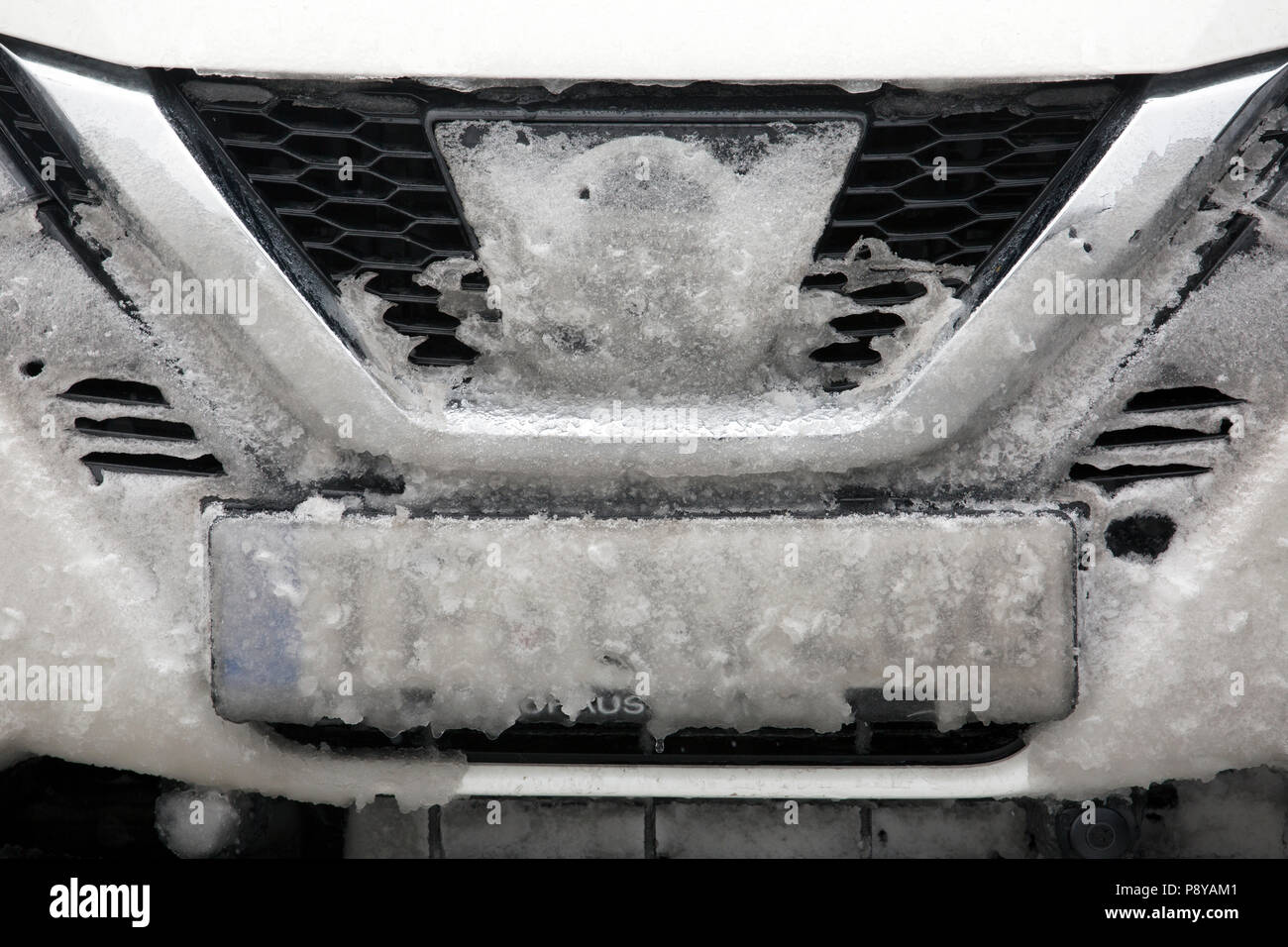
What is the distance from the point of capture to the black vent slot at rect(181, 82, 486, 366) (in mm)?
1420

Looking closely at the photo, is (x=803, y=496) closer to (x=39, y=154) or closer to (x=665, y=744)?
(x=665, y=744)

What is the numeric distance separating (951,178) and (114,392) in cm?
129

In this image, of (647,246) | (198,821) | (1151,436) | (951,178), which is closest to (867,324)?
(951,178)

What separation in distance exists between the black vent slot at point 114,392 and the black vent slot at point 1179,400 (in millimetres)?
1453

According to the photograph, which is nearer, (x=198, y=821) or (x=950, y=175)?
(x=950, y=175)

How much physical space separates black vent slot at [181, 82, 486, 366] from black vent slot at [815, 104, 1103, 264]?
57 centimetres

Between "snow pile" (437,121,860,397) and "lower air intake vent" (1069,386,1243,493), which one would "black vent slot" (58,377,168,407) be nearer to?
"snow pile" (437,121,860,397)

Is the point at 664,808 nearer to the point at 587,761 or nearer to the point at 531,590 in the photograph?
the point at 587,761

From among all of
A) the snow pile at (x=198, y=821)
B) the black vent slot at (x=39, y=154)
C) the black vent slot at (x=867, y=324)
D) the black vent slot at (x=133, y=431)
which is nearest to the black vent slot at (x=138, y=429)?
the black vent slot at (x=133, y=431)

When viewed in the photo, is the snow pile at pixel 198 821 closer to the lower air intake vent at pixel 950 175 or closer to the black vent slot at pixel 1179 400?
the lower air intake vent at pixel 950 175

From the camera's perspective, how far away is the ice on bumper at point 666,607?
143cm

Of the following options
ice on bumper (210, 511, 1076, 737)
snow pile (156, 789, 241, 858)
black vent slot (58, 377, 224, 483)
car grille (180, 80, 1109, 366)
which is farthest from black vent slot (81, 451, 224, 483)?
snow pile (156, 789, 241, 858)

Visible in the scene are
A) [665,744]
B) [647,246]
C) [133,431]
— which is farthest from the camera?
[665,744]

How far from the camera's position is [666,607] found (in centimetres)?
144
